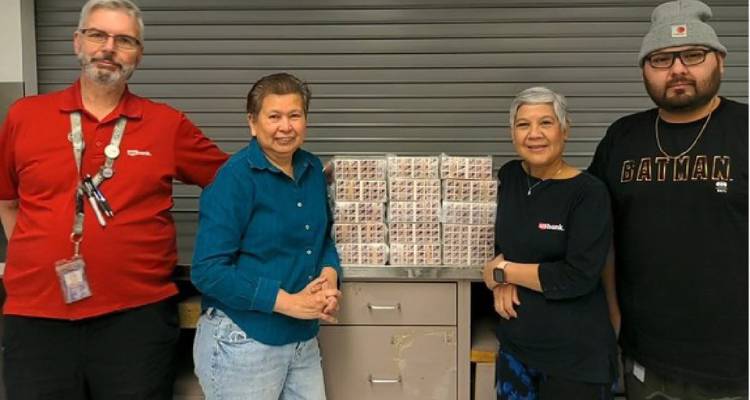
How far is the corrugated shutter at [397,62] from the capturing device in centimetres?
304

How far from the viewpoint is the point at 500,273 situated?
1848mm

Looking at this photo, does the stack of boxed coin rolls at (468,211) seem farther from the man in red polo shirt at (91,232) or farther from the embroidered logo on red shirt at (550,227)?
the man in red polo shirt at (91,232)

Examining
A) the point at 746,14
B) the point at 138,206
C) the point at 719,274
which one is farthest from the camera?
the point at 746,14

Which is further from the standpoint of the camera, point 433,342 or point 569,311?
point 433,342

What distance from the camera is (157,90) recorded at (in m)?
3.14

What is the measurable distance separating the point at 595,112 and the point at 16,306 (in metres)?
2.62

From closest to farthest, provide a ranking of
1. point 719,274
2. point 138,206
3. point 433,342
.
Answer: point 719,274 < point 138,206 < point 433,342

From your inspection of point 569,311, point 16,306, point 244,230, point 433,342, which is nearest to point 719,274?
point 569,311

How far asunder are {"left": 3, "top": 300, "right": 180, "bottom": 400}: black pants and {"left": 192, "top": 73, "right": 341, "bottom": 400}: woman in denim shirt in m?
0.21

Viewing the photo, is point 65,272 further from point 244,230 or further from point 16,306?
point 244,230

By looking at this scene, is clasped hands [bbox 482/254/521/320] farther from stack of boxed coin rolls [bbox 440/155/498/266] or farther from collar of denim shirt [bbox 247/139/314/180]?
collar of denim shirt [bbox 247/139/314/180]

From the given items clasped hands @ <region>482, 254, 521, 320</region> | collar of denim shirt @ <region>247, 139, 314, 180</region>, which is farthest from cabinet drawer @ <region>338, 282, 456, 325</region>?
collar of denim shirt @ <region>247, 139, 314, 180</region>

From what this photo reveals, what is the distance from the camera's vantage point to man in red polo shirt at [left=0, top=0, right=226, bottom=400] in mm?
1793

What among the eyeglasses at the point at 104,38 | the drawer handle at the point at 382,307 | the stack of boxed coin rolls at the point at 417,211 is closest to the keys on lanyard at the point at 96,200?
the eyeglasses at the point at 104,38
